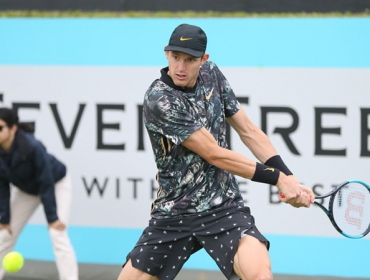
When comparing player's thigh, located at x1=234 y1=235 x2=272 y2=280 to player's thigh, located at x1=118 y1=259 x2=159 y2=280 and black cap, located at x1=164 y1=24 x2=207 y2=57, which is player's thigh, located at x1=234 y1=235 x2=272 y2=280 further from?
black cap, located at x1=164 y1=24 x2=207 y2=57

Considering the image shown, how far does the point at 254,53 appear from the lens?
704 centimetres

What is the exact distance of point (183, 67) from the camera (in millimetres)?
4539

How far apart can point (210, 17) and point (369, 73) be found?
1441 mm

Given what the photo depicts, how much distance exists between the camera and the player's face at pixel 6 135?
20.8 ft

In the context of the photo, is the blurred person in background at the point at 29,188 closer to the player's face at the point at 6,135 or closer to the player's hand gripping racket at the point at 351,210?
the player's face at the point at 6,135

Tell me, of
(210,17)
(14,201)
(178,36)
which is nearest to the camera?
(178,36)

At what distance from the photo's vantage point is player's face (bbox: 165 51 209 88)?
454cm

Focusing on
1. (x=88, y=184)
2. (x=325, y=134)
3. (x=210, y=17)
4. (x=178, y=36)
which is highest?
(x=210, y=17)

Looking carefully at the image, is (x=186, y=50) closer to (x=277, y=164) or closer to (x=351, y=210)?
(x=277, y=164)

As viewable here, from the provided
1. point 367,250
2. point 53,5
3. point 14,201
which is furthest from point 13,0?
point 367,250

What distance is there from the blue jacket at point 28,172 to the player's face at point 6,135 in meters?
Answer: 0.04

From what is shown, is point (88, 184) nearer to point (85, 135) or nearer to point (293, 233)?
point (85, 135)

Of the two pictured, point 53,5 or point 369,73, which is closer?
point 369,73

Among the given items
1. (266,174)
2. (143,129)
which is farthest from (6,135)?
(266,174)
